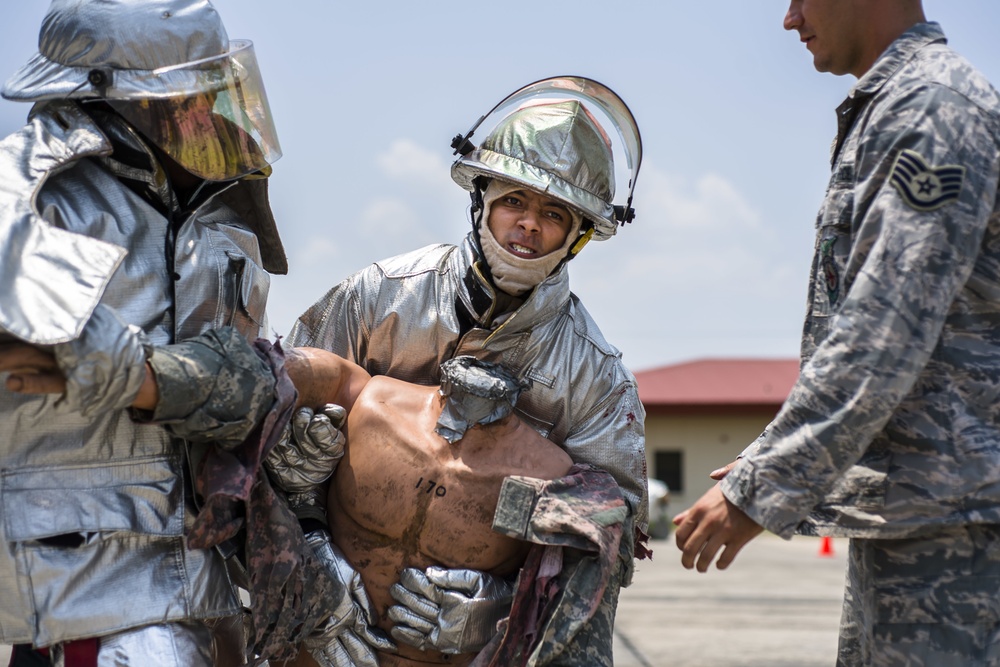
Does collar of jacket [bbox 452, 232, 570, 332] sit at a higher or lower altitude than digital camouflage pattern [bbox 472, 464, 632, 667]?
higher

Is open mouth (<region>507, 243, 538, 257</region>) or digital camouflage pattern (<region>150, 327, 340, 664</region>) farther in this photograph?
open mouth (<region>507, 243, 538, 257</region>)

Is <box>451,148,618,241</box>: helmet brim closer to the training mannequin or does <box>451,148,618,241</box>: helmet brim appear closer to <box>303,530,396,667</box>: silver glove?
the training mannequin

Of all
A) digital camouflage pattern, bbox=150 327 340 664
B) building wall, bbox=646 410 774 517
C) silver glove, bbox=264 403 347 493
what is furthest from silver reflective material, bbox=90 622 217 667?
building wall, bbox=646 410 774 517

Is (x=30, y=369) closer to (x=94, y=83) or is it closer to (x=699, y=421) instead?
(x=94, y=83)

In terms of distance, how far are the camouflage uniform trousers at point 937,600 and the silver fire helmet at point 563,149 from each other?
57.6 inches

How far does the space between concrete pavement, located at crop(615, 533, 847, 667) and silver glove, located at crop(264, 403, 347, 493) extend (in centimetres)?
403

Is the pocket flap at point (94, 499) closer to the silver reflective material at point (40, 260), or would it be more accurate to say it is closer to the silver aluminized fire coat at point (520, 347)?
the silver reflective material at point (40, 260)

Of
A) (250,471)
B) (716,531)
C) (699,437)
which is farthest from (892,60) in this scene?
(699,437)

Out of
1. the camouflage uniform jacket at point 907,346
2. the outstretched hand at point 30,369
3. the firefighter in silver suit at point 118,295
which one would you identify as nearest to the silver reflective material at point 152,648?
the firefighter in silver suit at point 118,295

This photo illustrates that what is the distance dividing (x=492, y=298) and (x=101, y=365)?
4.56ft

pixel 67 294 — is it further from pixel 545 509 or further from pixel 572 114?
pixel 572 114

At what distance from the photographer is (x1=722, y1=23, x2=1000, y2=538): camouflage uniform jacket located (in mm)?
2596

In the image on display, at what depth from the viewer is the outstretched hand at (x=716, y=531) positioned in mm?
2766

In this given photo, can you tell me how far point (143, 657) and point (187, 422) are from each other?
1.85 ft
